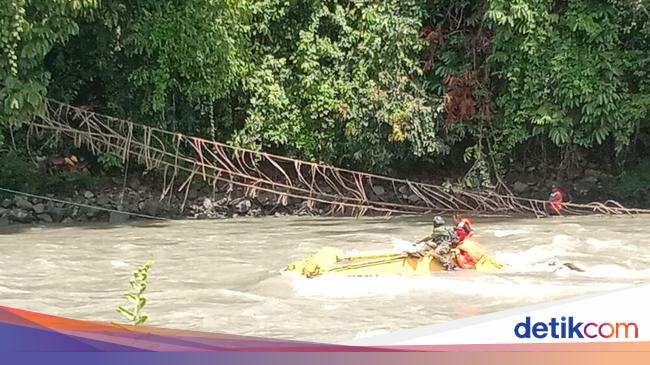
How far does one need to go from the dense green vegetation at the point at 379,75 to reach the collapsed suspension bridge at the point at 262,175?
38cm

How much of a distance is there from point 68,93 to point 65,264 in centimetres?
621

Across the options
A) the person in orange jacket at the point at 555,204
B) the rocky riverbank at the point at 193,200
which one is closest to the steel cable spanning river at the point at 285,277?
the person in orange jacket at the point at 555,204

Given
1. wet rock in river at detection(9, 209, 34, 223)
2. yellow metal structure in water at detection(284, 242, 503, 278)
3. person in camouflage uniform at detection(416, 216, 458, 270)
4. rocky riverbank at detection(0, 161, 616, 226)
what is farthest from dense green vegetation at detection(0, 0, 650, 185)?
yellow metal structure in water at detection(284, 242, 503, 278)

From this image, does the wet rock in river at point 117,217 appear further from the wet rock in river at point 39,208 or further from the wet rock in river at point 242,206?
the wet rock in river at point 242,206

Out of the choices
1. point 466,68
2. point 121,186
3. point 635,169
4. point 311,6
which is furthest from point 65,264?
point 635,169

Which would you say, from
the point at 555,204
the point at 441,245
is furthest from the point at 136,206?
the point at 441,245

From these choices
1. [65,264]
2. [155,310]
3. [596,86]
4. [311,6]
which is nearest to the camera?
[155,310]

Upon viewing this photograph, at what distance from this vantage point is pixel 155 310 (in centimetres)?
653

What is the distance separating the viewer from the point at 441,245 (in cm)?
820

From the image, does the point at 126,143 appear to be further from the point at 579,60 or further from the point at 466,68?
the point at 579,60

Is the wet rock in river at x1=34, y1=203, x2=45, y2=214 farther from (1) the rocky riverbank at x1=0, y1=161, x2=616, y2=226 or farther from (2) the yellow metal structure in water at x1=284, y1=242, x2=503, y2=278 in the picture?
(2) the yellow metal structure in water at x1=284, y1=242, x2=503, y2=278

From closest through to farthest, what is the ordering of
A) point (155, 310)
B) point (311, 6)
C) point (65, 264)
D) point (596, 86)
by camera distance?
1. point (155, 310)
2. point (65, 264)
3. point (596, 86)
4. point (311, 6)

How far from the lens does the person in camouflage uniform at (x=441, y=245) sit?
26.5 feet

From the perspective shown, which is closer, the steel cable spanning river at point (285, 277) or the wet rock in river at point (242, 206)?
the steel cable spanning river at point (285, 277)
